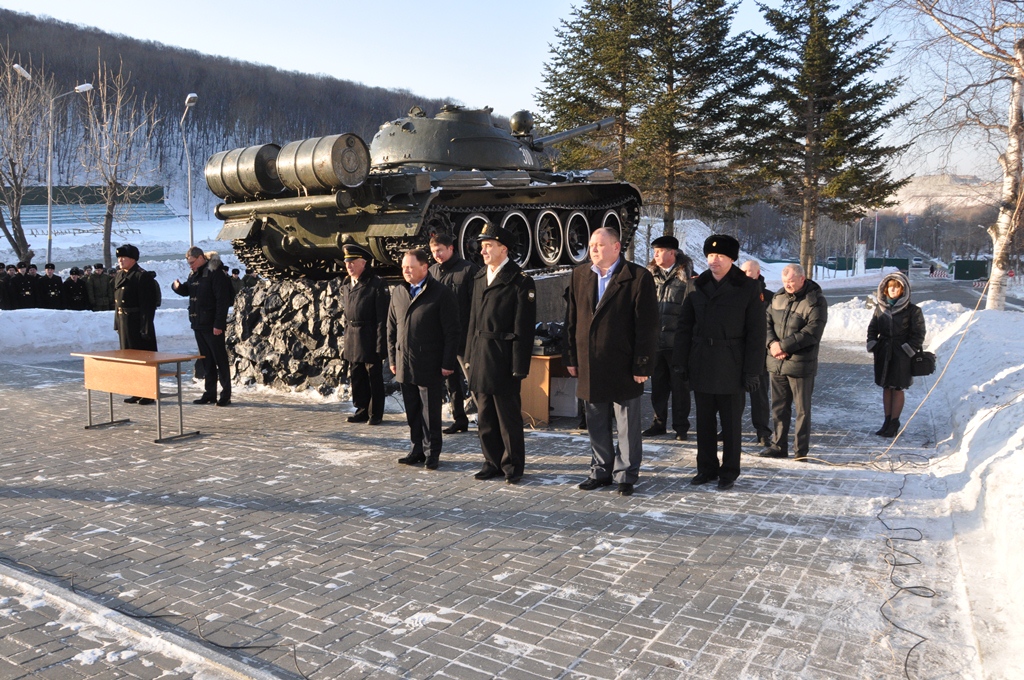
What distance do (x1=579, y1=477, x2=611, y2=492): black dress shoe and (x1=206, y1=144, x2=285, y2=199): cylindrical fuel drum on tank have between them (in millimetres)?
7171

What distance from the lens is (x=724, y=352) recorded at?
6484mm

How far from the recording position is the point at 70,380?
1258 centimetres

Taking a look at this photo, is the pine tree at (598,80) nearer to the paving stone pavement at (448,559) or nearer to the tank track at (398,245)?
the tank track at (398,245)

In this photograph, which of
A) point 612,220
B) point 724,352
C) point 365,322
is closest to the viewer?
point 724,352

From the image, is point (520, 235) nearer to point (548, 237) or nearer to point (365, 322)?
point (548, 237)

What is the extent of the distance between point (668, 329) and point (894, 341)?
2.30 metres

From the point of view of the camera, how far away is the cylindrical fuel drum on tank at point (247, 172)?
38.6ft

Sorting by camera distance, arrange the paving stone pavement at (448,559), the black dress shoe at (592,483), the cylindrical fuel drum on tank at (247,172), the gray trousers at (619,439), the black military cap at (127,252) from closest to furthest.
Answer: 1. the paving stone pavement at (448,559)
2. the gray trousers at (619,439)
3. the black dress shoe at (592,483)
4. the black military cap at (127,252)
5. the cylindrical fuel drum on tank at (247,172)

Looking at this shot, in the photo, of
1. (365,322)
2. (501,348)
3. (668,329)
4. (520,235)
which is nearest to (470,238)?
(520,235)

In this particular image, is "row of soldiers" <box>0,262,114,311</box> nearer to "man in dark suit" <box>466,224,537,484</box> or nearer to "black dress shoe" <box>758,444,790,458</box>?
"man in dark suit" <box>466,224,537,484</box>

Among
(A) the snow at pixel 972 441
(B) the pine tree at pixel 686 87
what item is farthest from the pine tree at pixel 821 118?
(A) the snow at pixel 972 441

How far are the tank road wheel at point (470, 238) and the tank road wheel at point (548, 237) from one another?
1475 millimetres

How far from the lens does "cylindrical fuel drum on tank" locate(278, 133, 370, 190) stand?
10.5 meters

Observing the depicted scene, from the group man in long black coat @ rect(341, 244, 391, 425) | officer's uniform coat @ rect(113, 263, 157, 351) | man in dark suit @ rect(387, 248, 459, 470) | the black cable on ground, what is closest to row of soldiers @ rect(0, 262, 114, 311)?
officer's uniform coat @ rect(113, 263, 157, 351)
